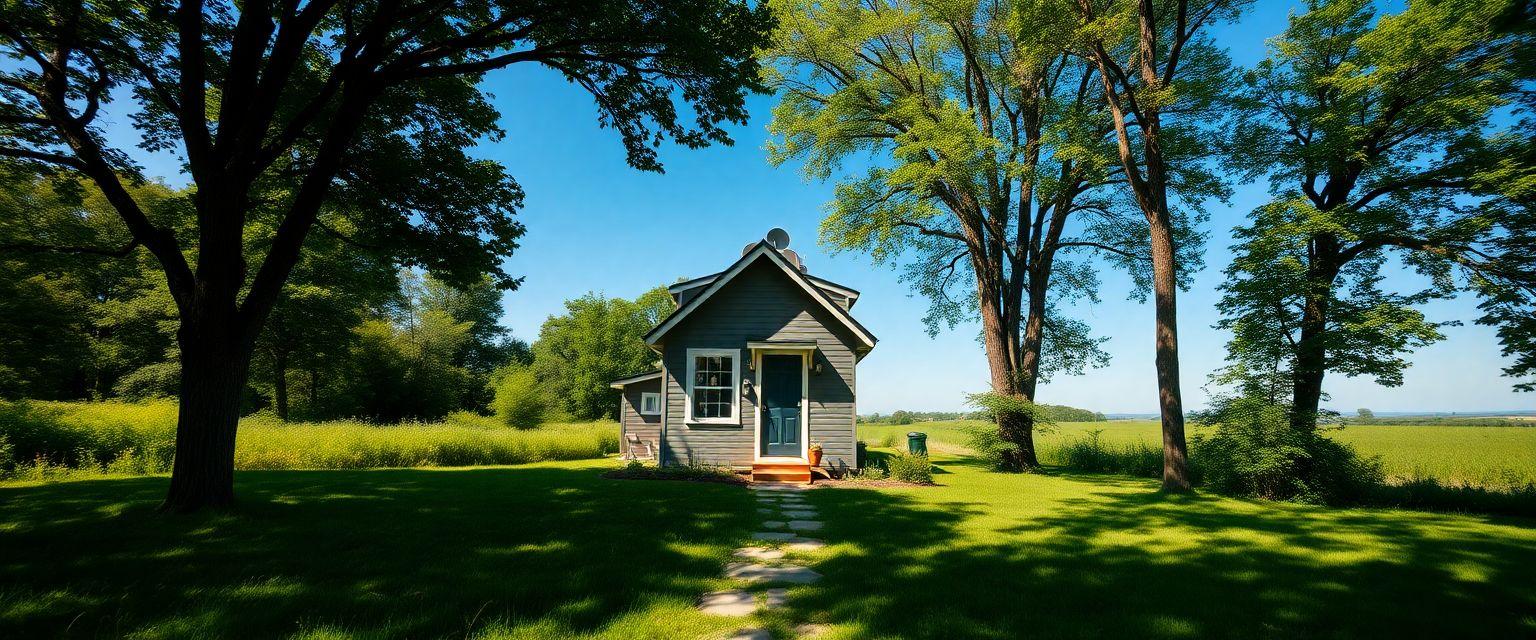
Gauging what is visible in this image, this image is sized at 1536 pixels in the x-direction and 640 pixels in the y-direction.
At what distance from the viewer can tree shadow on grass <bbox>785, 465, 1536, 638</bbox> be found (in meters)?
3.30

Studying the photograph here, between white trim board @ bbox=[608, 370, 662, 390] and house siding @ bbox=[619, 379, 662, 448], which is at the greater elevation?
white trim board @ bbox=[608, 370, 662, 390]

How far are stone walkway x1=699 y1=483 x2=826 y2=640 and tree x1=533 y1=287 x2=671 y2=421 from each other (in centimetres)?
3514

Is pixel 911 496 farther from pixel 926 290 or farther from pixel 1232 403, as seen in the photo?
pixel 926 290

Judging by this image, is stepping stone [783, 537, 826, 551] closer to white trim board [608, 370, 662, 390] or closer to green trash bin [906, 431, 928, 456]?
green trash bin [906, 431, 928, 456]

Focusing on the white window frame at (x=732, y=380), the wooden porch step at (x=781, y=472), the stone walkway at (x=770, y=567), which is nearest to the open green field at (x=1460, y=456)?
the wooden porch step at (x=781, y=472)

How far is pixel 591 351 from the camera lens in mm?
41812

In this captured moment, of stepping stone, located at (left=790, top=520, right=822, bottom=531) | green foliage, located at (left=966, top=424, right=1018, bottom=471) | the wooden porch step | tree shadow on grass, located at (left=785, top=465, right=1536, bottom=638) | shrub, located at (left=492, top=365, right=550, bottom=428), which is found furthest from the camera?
shrub, located at (left=492, top=365, right=550, bottom=428)

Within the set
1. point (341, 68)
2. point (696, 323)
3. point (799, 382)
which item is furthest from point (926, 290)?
point (341, 68)

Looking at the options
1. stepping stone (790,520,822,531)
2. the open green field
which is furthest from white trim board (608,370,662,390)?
stepping stone (790,520,822,531)

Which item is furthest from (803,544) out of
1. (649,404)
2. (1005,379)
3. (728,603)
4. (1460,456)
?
(1460,456)

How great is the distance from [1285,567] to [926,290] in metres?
14.4

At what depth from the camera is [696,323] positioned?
40.0 feet

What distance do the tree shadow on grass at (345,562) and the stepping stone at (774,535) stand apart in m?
0.15

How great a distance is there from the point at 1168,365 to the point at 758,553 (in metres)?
10.3
